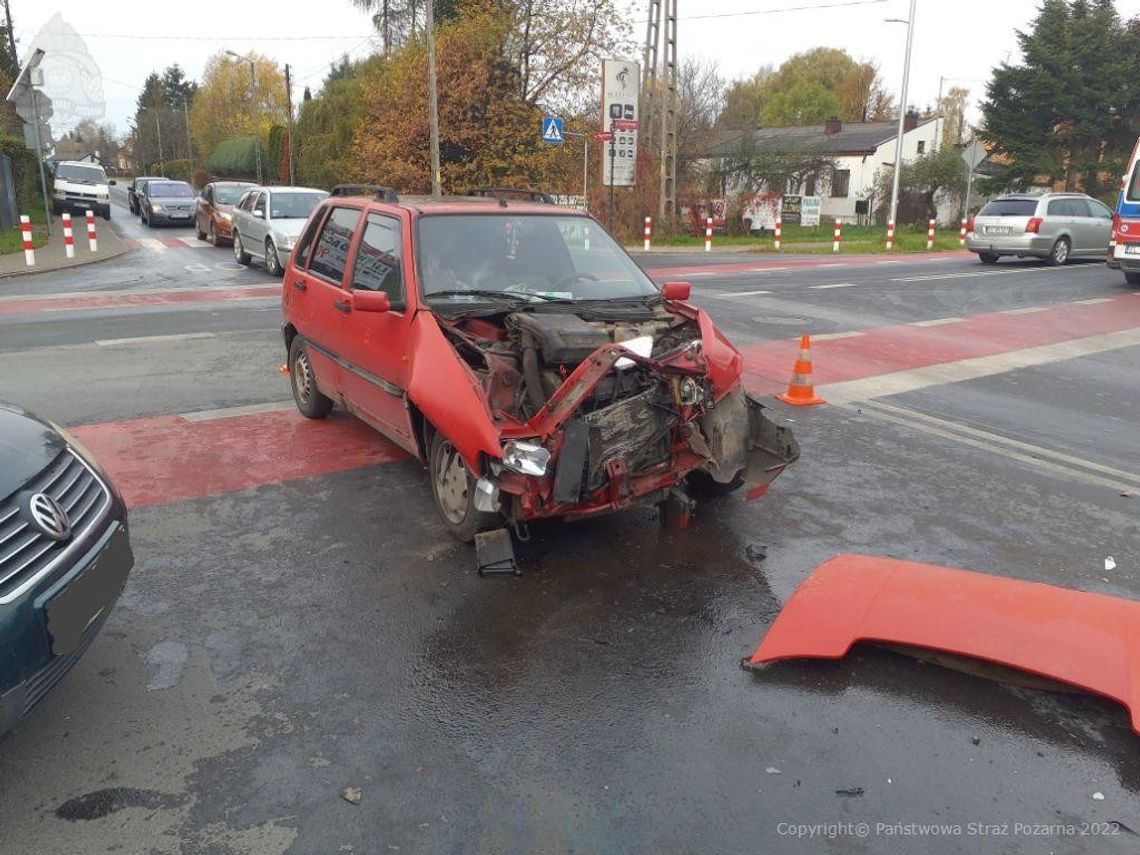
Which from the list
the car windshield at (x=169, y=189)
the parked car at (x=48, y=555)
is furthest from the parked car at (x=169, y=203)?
the parked car at (x=48, y=555)

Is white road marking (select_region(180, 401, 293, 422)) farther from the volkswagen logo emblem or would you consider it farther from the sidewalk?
the sidewalk

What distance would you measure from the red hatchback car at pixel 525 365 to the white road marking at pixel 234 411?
1.52m

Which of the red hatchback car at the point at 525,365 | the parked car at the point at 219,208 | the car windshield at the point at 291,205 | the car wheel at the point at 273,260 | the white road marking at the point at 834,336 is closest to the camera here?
the red hatchback car at the point at 525,365

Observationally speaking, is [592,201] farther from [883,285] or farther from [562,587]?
[562,587]

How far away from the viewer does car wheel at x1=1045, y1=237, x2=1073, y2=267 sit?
22.2 meters

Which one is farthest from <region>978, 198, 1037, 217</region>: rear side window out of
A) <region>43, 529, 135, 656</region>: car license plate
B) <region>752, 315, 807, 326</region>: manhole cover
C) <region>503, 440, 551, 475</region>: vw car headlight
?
<region>43, 529, 135, 656</region>: car license plate

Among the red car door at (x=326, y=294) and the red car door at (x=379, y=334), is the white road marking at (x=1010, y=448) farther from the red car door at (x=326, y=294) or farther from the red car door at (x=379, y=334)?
the red car door at (x=326, y=294)

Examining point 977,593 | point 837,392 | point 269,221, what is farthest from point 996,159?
point 977,593

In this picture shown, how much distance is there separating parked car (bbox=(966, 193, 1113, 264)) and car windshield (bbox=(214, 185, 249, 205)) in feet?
64.7

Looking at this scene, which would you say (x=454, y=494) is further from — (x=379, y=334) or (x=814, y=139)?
(x=814, y=139)

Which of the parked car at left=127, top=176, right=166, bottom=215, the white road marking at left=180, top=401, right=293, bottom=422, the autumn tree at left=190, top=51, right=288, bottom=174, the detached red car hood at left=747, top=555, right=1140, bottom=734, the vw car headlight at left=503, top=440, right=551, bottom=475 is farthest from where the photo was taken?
the autumn tree at left=190, top=51, right=288, bottom=174

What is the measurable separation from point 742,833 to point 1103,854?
109 cm

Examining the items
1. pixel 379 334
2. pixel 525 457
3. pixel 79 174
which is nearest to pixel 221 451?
pixel 379 334

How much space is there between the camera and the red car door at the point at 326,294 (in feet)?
20.0
